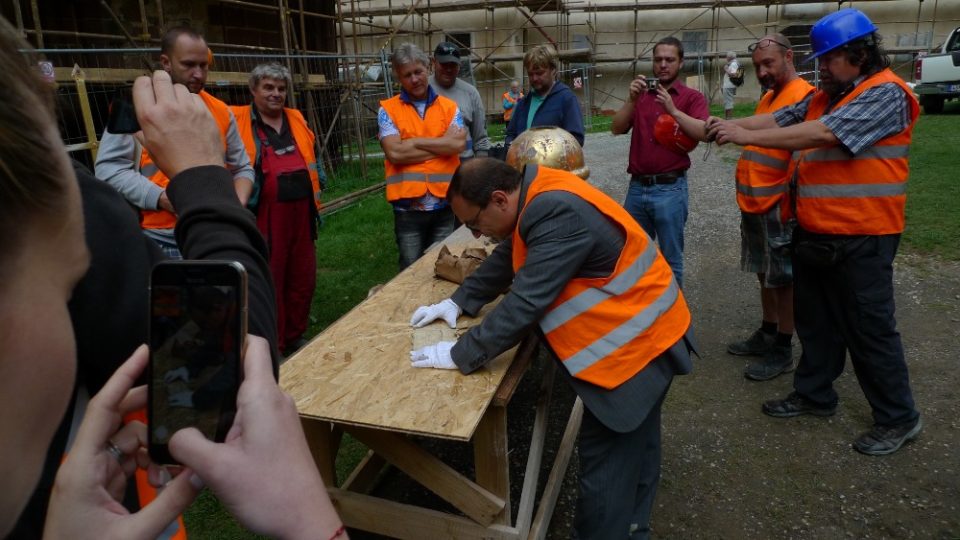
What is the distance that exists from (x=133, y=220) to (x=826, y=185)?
3.42 m

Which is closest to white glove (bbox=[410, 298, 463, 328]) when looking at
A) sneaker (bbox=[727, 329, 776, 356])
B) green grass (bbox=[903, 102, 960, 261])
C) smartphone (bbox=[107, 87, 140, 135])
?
smartphone (bbox=[107, 87, 140, 135])

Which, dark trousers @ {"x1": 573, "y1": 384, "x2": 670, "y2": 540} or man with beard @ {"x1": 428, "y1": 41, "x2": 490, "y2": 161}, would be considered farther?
man with beard @ {"x1": 428, "y1": 41, "x2": 490, "y2": 161}

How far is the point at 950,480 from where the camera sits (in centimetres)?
317

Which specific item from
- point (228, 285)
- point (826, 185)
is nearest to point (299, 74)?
point (826, 185)

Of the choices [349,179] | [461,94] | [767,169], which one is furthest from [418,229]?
[349,179]

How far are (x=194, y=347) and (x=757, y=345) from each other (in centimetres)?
454

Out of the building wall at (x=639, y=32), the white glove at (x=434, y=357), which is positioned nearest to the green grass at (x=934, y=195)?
the white glove at (x=434, y=357)

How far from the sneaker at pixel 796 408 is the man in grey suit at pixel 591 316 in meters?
1.66

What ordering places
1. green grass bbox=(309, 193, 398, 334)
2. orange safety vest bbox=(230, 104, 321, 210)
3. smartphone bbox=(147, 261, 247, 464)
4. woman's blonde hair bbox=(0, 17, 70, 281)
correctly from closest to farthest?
1. woman's blonde hair bbox=(0, 17, 70, 281)
2. smartphone bbox=(147, 261, 247, 464)
3. orange safety vest bbox=(230, 104, 321, 210)
4. green grass bbox=(309, 193, 398, 334)

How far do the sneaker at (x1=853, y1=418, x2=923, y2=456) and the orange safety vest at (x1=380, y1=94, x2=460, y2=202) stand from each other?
3057 mm

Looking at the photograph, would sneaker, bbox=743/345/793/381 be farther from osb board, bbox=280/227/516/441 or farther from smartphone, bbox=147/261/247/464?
smartphone, bbox=147/261/247/464

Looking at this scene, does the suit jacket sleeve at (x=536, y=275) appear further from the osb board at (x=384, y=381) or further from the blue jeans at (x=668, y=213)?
the blue jeans at (x=668, y=213)

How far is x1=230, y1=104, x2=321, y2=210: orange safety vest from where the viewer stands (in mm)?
4281

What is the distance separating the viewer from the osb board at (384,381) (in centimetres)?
211
